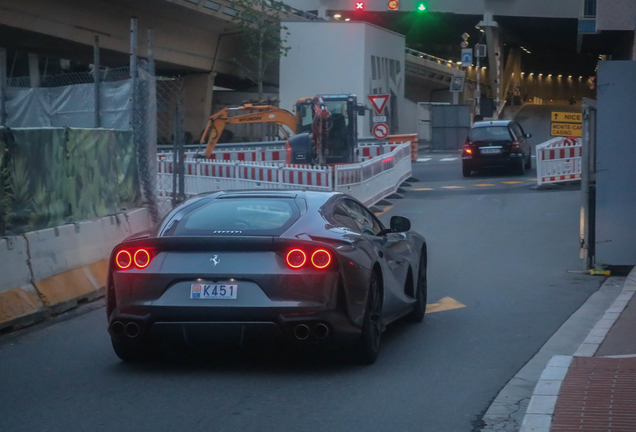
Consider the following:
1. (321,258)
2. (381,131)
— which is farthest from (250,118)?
(321,258)

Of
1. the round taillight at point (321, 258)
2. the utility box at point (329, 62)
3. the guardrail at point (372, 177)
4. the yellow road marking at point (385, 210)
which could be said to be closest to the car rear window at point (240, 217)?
the round taillight at point (321, 258)

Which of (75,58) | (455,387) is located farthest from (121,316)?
(75,58)

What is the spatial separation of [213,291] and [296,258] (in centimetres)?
60

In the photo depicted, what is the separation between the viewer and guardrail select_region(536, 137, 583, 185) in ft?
80.6

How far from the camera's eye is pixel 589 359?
6.46m

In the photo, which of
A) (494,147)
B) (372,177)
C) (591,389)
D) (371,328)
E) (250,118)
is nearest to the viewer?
(591,389)

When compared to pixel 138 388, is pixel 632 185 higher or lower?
higher

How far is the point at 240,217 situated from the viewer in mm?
6754

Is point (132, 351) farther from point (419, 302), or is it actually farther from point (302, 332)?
point (419, 302)

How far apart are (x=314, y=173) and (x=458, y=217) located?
11.4ft

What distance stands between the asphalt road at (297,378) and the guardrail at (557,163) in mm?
13948

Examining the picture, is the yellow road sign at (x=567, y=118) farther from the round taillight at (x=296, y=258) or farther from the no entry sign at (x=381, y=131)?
the round taillight at (x=296, y=258)

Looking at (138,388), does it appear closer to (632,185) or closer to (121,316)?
(121,316)

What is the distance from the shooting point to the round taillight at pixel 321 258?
619 cm
